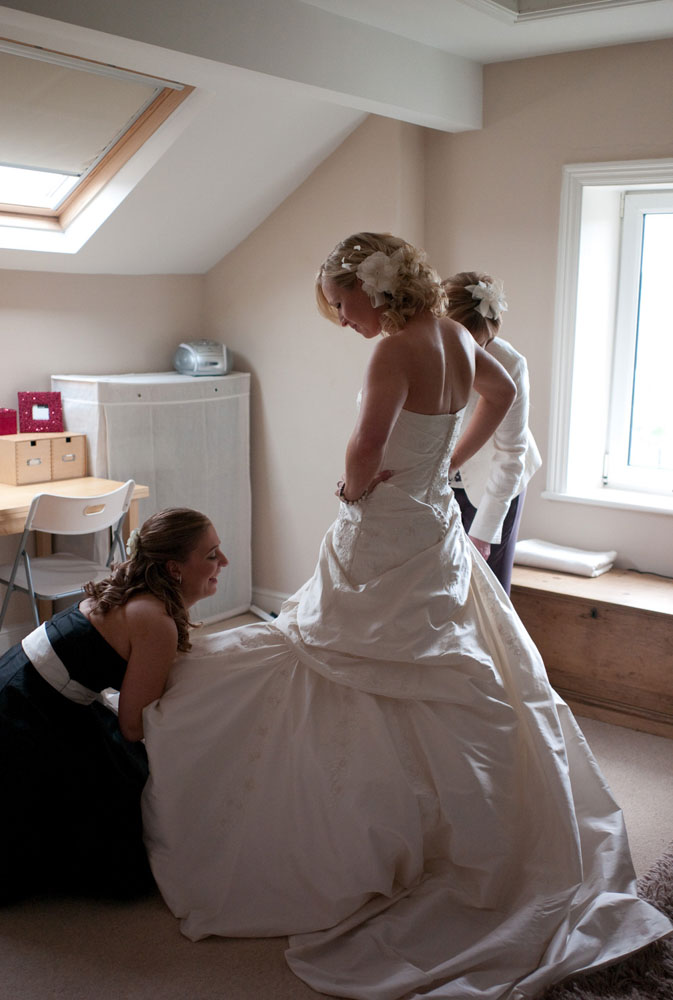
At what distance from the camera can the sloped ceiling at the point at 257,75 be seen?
269 centimetres

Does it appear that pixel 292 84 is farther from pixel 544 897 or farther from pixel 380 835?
pixel 544 897

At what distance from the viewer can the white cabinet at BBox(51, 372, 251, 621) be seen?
3838 millimetres

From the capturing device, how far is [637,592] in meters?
3.43

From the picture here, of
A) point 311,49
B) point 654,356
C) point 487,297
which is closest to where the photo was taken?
point 487,297

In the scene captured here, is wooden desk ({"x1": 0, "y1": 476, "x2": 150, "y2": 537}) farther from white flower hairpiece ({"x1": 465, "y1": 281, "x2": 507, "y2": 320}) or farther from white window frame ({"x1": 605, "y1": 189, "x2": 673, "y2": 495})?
white window frame ({"x1": 605, "y1": 189, "x2": 673, "y2": 495})


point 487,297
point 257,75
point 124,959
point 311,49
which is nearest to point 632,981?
point 124,959

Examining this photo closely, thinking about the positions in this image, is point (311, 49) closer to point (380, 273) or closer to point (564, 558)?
point (380, 273)

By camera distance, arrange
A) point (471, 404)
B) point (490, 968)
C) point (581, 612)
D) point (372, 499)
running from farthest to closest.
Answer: point (581, 612) < point (471, 404) < point (372, 499) < point (490, 968)

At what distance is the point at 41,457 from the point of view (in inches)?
146

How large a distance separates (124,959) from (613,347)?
292 centimetres

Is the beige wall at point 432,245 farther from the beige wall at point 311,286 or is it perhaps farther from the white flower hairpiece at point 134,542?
the white flower hairpiece at point 134,542

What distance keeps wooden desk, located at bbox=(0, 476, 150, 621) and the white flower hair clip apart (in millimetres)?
1634

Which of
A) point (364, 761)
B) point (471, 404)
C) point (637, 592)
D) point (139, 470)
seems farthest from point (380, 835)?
point (139, 470)

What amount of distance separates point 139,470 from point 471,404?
162 cm
